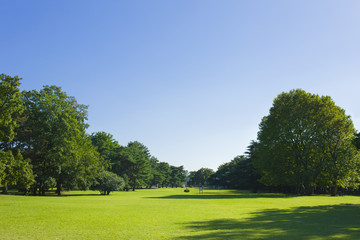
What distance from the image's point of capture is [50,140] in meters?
44.1

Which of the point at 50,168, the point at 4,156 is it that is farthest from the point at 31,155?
the point at 4,156

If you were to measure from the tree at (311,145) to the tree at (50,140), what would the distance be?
1431 inches

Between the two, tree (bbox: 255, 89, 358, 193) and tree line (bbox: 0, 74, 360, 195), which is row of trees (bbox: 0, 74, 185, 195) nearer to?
tree line (bbox: 0, 74, 360, 195)

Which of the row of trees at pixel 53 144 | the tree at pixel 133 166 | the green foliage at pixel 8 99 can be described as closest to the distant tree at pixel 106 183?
the row of trees at pixel 53 144

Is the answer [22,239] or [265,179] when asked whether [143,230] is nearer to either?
[22,239]

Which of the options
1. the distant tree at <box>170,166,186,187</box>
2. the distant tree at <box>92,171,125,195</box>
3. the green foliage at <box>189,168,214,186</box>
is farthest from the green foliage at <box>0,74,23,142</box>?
the green foliage at <box>189,168,214,186</box>

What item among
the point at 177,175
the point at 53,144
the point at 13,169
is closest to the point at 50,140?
the point at 53,144

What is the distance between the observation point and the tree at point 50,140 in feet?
140

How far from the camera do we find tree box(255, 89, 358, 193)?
44438mm

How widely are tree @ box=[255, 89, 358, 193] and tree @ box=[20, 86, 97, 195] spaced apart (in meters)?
36.4

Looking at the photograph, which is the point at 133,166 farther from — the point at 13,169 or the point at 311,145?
the point at 311,145

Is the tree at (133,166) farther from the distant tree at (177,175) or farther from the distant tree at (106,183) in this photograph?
the distant tree at (177,175)

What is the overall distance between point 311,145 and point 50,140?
47.5 meters

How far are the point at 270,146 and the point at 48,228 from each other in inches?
1752
